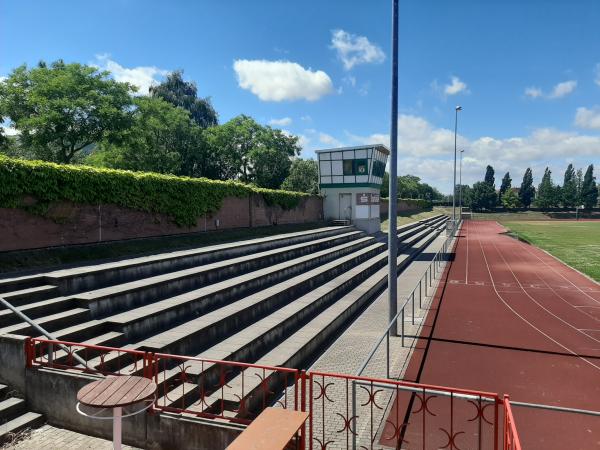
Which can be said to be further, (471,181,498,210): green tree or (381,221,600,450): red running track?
(471,181,498,210): green tree

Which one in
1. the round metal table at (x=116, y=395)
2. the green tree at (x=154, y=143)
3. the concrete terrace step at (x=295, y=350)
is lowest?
the concrete terrace step at (x=295, y=350)

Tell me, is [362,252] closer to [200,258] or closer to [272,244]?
[272,244]

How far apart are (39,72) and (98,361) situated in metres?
30.1

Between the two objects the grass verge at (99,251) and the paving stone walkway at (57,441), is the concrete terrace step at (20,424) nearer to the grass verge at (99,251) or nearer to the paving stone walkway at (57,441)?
the paving stone walkway at (57,441)

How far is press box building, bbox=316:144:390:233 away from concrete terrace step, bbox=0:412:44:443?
31.6 m

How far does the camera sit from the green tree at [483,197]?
121m

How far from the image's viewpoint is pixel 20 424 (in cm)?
618

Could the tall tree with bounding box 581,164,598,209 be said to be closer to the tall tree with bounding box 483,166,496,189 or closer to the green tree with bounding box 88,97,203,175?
the tall tree with bounding box 483,166,496,189

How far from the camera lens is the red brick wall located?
1174 centimetres

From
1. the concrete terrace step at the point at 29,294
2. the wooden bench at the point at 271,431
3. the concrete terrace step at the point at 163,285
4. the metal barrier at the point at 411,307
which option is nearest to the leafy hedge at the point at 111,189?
the concrete terrace step at the point at 29,294

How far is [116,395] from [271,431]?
1.83 meters

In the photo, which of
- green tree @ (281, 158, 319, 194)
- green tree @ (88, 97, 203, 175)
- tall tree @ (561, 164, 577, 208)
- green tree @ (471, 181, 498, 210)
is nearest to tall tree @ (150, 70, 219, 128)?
green tree @ (88, 97, 203, 175)

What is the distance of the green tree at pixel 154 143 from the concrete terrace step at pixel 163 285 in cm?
2127

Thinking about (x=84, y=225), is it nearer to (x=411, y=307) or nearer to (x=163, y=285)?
(x=163, y=285)
